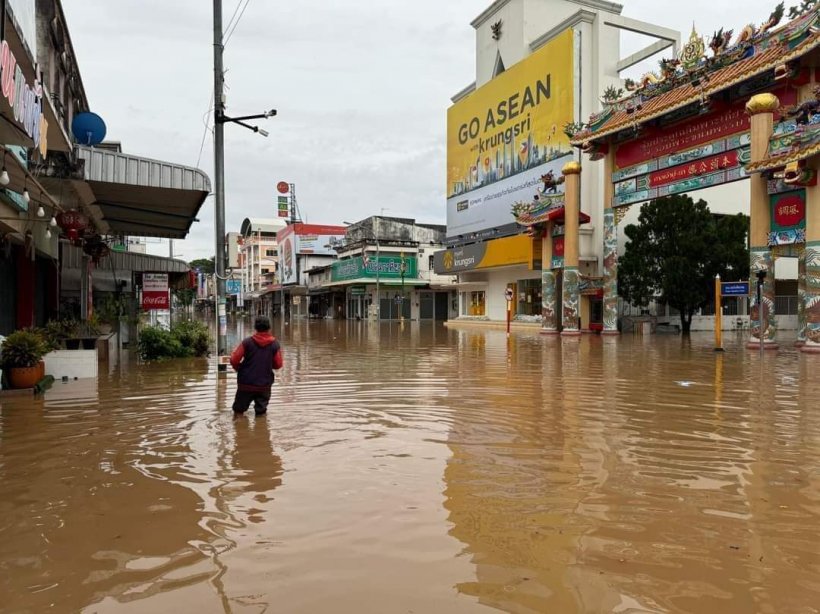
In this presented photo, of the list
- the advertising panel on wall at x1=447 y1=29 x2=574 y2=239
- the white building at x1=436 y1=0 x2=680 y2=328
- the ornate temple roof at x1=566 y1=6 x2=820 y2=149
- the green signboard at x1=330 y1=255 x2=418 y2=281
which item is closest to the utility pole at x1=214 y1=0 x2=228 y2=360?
the ornate temple roof at x1=566 y1=6 x2=820 y2=149

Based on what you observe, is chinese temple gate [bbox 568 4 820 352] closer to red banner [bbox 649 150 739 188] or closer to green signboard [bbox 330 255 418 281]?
red banner [bbox 649 150 739 188]

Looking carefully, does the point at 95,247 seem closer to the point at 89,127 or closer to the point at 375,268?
the point at 89,127

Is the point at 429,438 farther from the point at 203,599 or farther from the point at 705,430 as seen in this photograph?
the point at 203,599

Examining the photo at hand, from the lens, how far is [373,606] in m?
3.12

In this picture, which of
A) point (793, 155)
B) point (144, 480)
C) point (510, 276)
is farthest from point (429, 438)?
point (510, 276)

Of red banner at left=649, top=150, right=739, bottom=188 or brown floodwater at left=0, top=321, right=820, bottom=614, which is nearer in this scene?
brown floodwater at left=0, top=321, right=820, bottom=614

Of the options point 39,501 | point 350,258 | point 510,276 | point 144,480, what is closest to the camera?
point 39,501

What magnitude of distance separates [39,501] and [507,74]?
1608 inches

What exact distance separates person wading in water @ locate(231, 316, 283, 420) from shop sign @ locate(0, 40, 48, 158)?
3.40 meters

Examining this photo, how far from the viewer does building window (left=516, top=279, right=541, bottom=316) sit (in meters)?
37.6

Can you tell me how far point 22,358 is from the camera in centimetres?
995

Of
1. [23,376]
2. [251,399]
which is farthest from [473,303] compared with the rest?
[251,399]

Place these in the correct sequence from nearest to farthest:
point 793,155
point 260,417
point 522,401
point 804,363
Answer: point 260,417 < point 522,401 < point 804,363 < point 793,155

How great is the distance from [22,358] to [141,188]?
4608 millimetres
